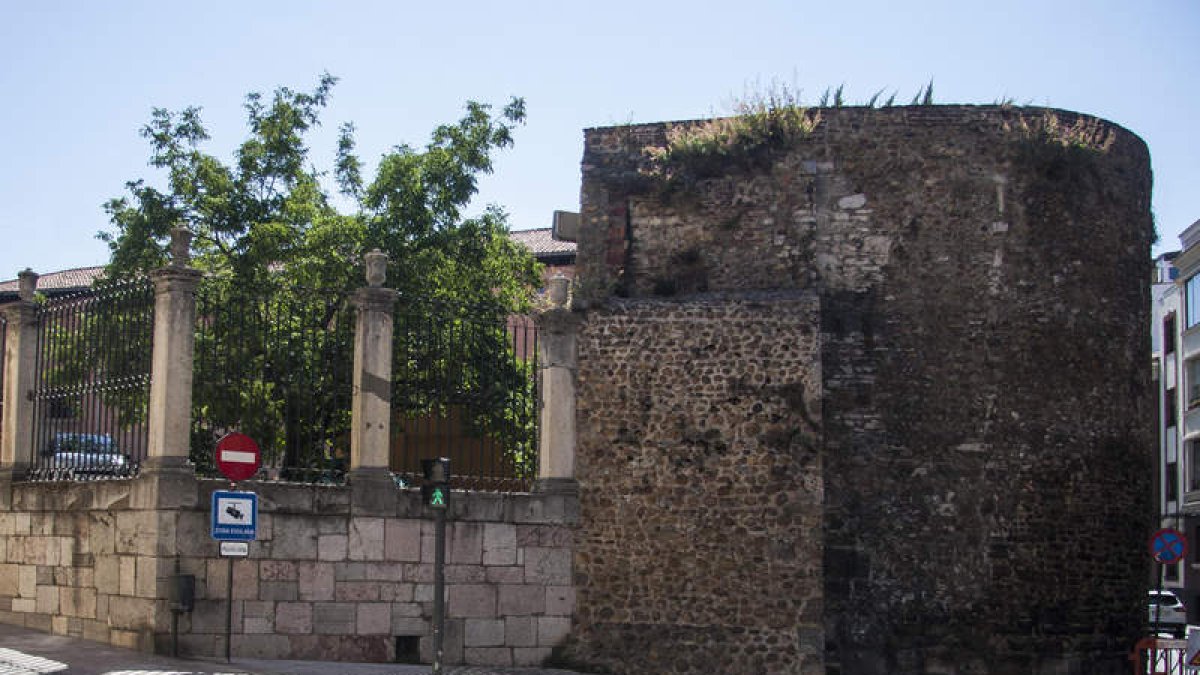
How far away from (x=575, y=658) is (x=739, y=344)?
4.35 m

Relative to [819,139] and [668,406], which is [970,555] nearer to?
[668,406]

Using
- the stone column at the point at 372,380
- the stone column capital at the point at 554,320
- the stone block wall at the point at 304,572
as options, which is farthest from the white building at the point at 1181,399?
the stone column at the point at 372,380

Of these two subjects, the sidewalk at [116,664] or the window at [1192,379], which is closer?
the sidewalk at [116,664]

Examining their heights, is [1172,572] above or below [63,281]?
below

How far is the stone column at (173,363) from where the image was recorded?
14.9 metres

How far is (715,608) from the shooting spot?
1789 cm

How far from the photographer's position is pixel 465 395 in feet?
58.1

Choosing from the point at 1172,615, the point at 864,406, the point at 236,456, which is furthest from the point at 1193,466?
the point at 236,456

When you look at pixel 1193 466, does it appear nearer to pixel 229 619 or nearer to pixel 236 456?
pixel 229 619

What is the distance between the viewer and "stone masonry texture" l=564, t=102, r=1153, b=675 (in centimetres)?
1800

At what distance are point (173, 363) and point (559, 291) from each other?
17.4ft

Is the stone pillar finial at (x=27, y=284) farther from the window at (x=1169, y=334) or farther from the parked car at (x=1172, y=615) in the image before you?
the window at (x=1169, y=334)

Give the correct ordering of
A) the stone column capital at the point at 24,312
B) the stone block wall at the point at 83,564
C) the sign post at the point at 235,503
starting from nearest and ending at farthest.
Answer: the sign post at the point at 235,503
the stone block wall at the point at 83,564
the stone column capital at the point at 24,312

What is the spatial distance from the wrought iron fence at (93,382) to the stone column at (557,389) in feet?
16.0
